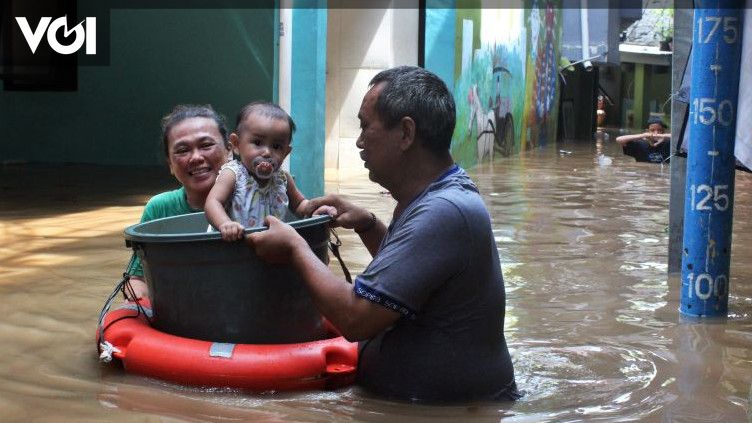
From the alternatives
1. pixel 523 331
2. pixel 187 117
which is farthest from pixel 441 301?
pixel 523 331

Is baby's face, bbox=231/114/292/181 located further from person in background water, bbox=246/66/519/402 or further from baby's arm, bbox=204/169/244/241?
person in background water, bbox=246/66/519/402

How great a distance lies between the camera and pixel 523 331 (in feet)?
17.2

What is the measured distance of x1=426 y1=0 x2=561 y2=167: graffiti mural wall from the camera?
1636 centimetres

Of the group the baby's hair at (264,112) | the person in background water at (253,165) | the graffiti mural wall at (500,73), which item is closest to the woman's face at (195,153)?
the person in background water at (253,165)

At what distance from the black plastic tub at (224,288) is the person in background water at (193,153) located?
58cm

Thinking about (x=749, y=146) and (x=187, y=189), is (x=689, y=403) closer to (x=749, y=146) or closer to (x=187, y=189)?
(x=749, y=146)

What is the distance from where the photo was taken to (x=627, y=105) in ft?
155

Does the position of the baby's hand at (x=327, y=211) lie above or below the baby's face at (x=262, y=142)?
below

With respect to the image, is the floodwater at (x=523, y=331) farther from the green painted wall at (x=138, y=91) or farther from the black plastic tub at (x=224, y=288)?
the green painted wall at (x=138, y=91)

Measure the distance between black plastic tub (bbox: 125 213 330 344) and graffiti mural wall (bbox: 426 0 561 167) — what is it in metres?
11.1

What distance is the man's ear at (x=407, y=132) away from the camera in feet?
11.6

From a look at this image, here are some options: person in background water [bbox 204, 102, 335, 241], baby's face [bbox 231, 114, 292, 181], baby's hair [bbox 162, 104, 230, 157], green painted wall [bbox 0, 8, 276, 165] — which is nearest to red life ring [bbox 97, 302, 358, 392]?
person in background water [bbox 204, 102, 335, 241]

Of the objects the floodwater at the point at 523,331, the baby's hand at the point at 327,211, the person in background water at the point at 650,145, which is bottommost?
the floodwater at the point at 523,331

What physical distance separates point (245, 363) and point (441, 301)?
80cm
